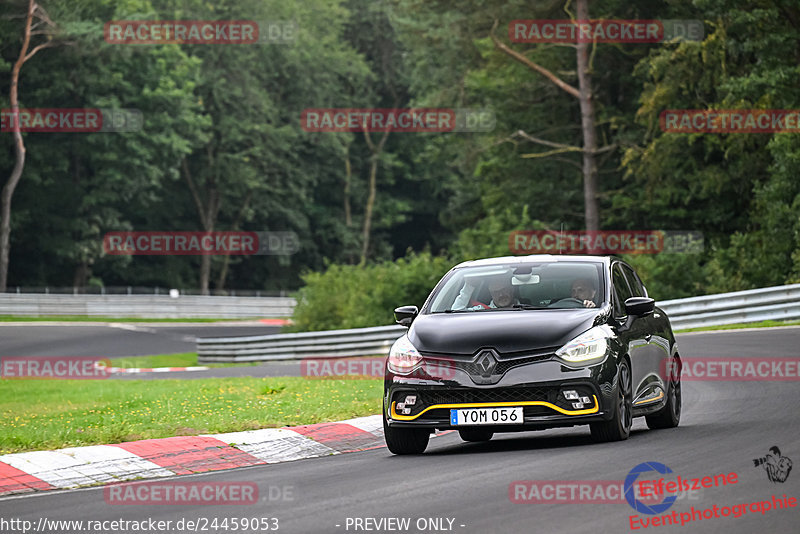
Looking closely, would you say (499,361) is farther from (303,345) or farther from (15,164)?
(15,164)

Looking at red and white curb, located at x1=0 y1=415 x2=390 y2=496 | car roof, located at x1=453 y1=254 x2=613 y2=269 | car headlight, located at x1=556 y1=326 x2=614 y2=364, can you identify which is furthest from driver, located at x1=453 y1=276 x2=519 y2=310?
red and white curb, located at x1=0 y1=415 x2=390 y2=496

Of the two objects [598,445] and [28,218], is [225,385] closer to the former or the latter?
[598,445]

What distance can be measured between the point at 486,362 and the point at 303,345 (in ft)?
71.4

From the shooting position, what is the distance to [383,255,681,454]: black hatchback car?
10.5 meters

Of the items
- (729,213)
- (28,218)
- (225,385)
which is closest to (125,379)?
(225,385)

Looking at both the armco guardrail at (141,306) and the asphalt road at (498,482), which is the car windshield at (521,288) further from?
the armco guardrail at (141,306)

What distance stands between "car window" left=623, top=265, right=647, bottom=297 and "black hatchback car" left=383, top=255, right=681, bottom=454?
913 mm

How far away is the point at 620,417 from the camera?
1098cm

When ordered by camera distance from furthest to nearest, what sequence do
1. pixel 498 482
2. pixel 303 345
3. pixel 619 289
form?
1. pixel 303 345
2. pixel 619 289
3. pixel 498 482

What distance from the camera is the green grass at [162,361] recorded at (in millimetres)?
34828

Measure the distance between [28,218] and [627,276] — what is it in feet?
197

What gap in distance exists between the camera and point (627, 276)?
43.6 ft

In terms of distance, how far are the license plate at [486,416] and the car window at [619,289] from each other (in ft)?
5.95

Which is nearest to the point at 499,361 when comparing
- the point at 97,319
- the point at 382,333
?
the point at 382,333
